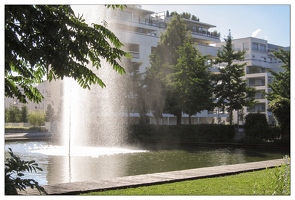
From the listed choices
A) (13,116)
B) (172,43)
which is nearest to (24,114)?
(13,116)

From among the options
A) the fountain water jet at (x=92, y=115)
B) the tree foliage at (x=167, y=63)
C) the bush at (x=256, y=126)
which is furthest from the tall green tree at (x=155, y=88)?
the bush at (x=256, y=126)

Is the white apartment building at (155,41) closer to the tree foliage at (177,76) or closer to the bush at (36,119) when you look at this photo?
the bush at (36,119)

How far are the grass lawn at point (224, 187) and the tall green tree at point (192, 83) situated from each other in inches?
606

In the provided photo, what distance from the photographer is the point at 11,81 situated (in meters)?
5.10

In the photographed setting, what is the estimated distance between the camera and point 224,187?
21.0 ft

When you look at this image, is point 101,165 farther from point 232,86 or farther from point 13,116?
point 13,116

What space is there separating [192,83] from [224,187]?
53.2 ft

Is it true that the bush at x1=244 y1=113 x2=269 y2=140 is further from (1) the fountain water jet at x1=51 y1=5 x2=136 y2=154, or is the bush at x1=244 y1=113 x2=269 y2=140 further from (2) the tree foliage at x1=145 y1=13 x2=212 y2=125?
(1) the fountain water jet at x1=51 y1=5 x2=136 y2=154

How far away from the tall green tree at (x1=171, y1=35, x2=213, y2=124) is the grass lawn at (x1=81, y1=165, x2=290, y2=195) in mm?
15394

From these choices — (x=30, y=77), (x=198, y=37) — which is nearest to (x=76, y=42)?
(x=30, y=77)

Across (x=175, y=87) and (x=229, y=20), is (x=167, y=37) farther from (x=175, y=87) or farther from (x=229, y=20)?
(x=229, y=20)

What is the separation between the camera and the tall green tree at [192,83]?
74.2ft
